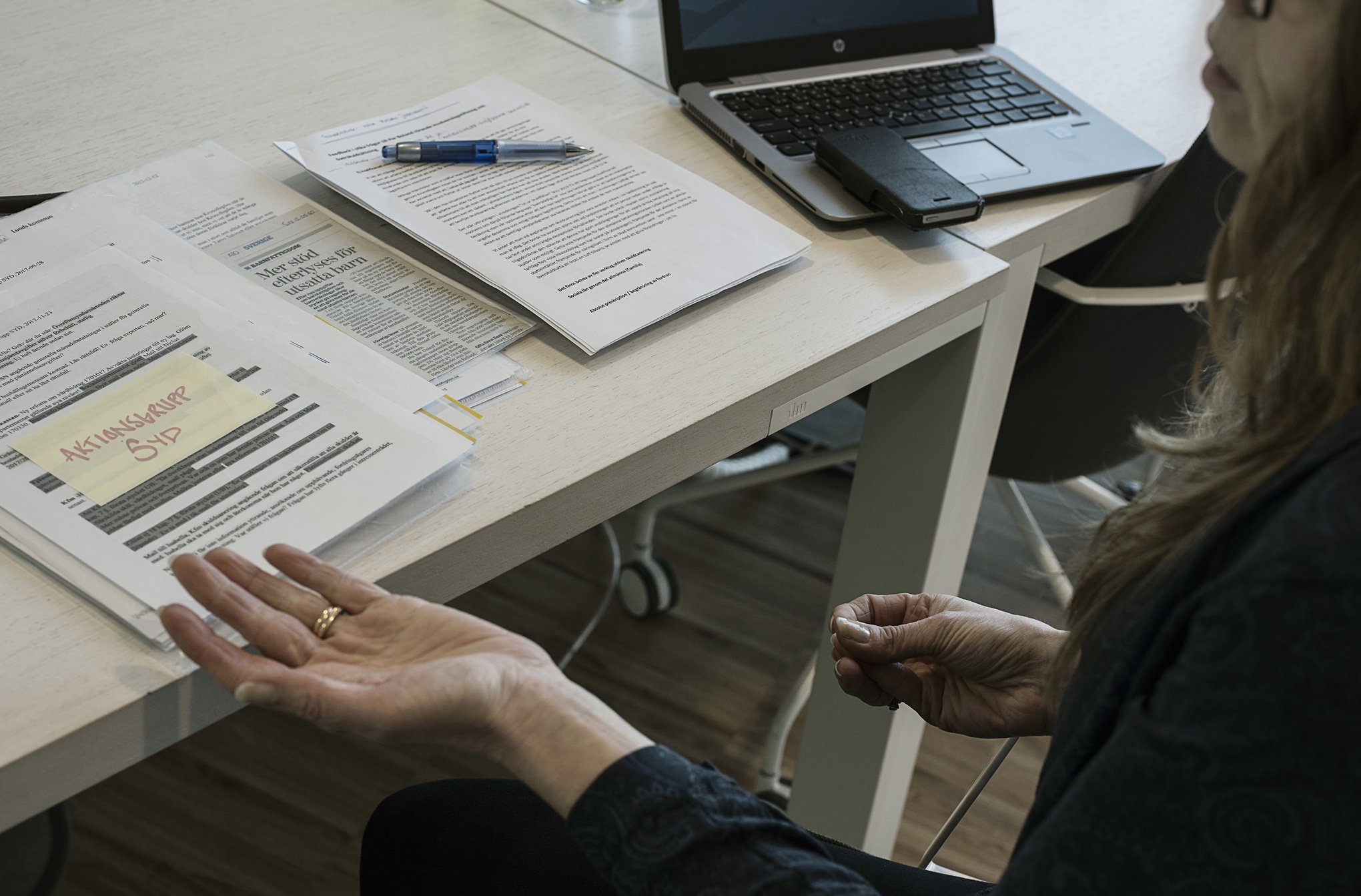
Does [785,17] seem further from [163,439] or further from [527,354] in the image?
[163,439]

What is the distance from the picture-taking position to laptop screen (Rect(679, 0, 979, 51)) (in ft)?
3.25

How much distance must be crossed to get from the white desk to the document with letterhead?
2 cm

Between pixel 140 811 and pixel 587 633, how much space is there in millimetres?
606

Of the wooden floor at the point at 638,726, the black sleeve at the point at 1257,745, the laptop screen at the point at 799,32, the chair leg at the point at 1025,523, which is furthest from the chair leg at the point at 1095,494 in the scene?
the black sleeve at the point at 1257,745

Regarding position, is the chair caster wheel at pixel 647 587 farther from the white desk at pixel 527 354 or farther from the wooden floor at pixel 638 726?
the white desk at pixel 527 354

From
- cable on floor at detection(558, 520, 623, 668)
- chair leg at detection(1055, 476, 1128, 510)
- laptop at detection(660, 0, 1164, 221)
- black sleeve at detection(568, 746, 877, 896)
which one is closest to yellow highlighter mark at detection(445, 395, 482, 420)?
black sleeve at detection(568, 746, 877, 896)

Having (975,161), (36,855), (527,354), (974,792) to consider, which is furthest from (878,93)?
(36,855)

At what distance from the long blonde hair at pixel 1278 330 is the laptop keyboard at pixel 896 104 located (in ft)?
1.52

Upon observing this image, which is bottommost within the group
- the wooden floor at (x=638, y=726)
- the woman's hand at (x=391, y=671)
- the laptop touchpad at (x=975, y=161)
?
the wooden floor at (x=638, y=726)

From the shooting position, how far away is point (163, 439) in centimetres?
59

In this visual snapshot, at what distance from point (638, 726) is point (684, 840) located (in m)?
0.99

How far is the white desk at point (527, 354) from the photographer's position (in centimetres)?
51

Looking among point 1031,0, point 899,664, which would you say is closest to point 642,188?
point 899,664

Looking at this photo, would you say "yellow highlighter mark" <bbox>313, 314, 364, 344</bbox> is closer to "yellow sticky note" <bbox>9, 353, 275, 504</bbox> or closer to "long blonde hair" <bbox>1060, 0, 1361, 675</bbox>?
"yellow sticky note" <bbox>9, 353, 275, 504</bbox>
